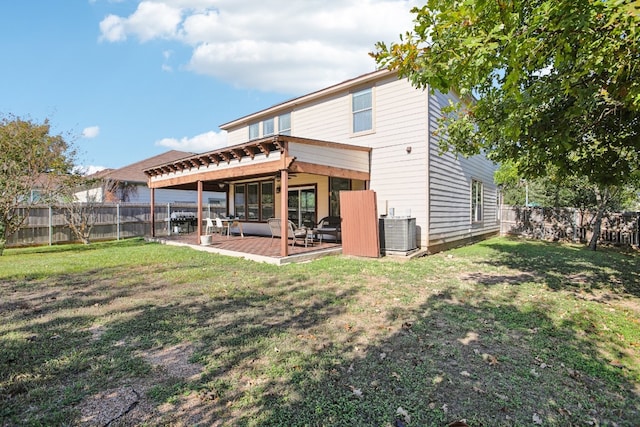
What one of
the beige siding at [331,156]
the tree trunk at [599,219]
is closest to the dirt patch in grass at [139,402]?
the beige siding at [331,156]

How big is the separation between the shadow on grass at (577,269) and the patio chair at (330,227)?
471 centimetres

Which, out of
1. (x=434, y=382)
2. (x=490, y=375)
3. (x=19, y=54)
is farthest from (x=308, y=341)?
(x=19, y=54)

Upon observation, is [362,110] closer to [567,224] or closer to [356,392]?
[356,392]

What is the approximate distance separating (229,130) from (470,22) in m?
14.8

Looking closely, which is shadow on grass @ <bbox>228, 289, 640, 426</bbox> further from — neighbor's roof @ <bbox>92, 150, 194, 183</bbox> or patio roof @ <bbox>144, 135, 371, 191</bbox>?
neighbor's roof @ <bbox>92, 150, 194, 183</bbox>

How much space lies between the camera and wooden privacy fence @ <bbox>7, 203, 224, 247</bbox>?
499 inches

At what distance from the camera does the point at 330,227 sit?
11320 mm

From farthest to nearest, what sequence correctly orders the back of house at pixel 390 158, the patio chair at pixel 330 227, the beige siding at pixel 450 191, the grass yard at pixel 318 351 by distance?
the patio chair at pixel 330 227
the beige siding at pixel 450 191
the back of house at pixel 390 158
the grass yard at pixel 318 351

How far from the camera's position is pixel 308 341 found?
369 cm

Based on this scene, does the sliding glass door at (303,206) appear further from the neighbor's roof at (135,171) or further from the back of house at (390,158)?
the neighbor's roof at (135,171)

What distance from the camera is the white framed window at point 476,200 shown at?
1372 centimetres

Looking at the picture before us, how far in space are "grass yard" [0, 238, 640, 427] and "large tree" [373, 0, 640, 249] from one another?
2553mm

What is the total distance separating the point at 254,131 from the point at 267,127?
88 centimetres

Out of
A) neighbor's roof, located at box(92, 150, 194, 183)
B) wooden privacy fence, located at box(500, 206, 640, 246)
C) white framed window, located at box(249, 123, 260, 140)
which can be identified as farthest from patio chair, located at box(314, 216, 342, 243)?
neighbor's roof, located at box(92, 150, 194, 183)
